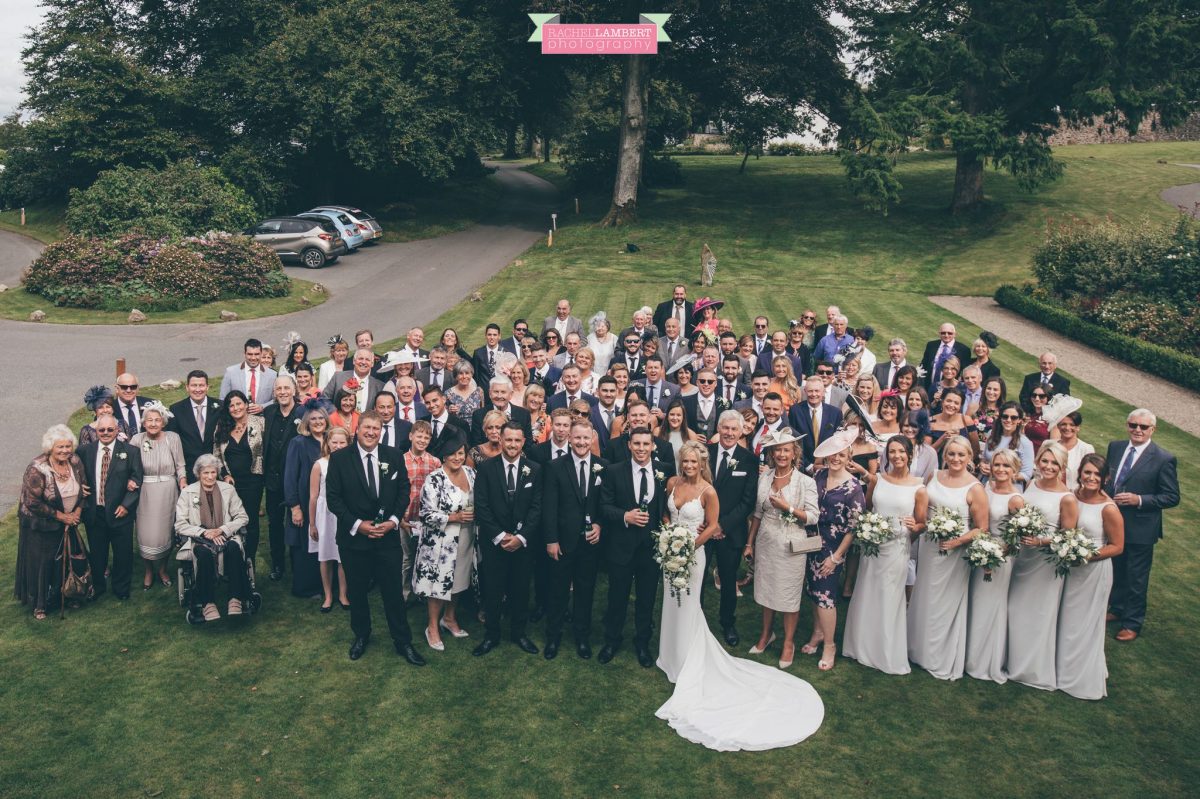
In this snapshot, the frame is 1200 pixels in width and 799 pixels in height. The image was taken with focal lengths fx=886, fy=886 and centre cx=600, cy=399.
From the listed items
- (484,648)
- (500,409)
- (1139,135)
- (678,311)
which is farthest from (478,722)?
(1139,135)

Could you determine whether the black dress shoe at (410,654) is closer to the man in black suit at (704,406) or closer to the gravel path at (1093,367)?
the man in black suit at (704,406)

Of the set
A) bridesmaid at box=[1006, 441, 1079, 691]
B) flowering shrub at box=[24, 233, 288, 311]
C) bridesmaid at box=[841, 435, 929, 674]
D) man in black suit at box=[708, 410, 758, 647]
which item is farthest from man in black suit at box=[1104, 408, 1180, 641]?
flowering shrub at box=[24, 233, 288, 311]

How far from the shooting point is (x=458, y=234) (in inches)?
1462

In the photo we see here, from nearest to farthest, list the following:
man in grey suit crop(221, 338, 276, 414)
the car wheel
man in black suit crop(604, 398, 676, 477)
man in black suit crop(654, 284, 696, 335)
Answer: man in black suit crop(604, 398, 676, 477)
man in grey suit crop(221, 338, 276, 414)
man in black suit crop(654, 284, 696, 335)
the car wheel

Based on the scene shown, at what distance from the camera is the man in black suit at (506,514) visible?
792 cm

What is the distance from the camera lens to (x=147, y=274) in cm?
2416

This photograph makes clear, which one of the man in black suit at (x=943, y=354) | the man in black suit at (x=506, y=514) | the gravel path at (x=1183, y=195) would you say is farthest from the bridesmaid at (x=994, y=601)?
the gravel path at (x=1183, y=195)

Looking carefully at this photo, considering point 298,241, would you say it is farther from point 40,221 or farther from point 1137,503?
point 1137,503

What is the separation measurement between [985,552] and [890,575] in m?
0.84

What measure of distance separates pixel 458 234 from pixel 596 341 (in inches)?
1005

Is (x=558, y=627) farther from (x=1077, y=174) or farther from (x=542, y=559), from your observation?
(x=1077, y=174)

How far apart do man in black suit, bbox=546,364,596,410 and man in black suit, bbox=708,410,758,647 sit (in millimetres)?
2126

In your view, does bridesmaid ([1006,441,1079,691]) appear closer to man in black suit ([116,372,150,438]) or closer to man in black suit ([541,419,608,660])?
man in black suit ([541,419,608,660])

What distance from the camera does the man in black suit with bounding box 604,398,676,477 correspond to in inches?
322
